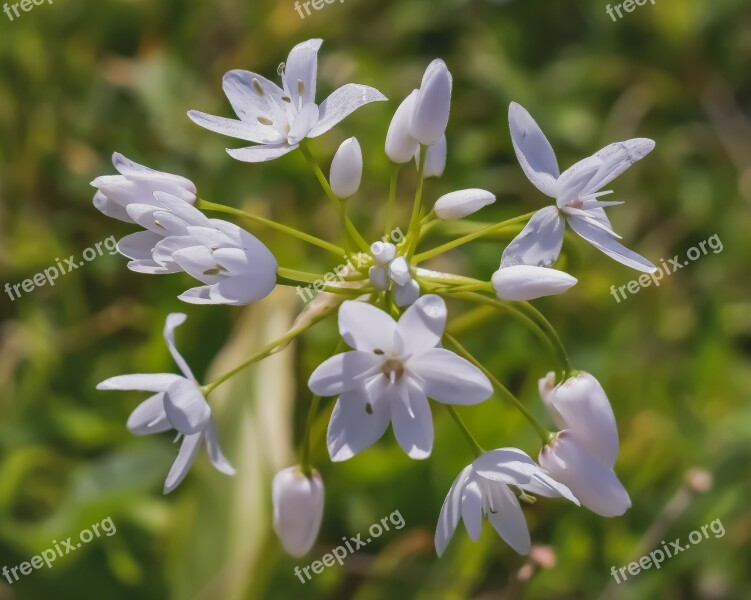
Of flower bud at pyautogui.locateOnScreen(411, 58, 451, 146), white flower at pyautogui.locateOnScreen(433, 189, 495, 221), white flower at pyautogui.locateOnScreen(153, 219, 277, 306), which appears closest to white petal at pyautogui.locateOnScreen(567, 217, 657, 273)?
white flower at pyautogui.locateOnScreen(433, 189, 495, 221)

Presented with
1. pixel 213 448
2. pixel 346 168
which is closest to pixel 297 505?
pixel 213 448

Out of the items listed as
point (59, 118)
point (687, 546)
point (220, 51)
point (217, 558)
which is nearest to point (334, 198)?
point (217, 558)

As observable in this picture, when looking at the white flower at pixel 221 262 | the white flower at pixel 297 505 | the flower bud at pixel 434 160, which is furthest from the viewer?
the flower bud at pixel 434 160

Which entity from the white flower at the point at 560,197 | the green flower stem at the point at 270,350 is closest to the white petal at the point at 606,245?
the white flower at the point at 560,197

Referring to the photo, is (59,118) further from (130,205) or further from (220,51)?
(130,205)

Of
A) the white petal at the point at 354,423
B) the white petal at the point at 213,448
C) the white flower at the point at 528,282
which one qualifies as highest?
the white flower at the point at 528,282

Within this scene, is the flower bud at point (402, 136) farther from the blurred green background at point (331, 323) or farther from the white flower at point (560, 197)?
the blurred green background at point (331, 323)
